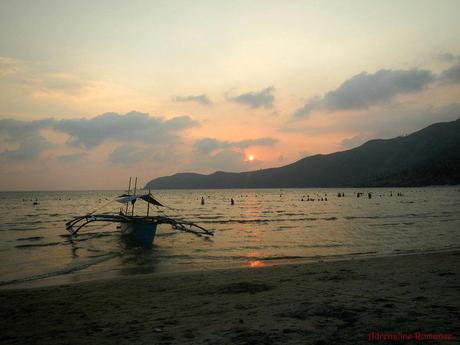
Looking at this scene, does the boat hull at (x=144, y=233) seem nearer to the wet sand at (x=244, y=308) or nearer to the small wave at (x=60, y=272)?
the small wave at (x=60, y=272)

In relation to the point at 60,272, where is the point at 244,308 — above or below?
above

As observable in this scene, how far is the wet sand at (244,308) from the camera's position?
21.4 ft

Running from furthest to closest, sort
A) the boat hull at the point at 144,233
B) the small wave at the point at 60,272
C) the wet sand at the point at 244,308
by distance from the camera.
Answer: the boat hull at the point at 144,233 < the small wave at the point at 60,272 < the wet sand at the point at 244,308

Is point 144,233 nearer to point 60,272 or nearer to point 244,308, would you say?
point 60,272

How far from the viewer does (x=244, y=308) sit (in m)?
8.43

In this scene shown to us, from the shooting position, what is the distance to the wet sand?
6512 mm

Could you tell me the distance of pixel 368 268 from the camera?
13602 mm

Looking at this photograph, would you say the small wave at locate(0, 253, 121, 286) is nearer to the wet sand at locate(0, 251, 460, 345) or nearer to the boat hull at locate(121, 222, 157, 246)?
the wet sand at locate(0, 251, 460, 345)

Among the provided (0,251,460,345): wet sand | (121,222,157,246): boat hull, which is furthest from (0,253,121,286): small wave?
(121,222,157,246): boat hull

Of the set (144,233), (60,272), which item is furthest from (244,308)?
(144,233)

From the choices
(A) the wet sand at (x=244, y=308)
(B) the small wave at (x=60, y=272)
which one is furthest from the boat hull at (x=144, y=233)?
(A) the wet sand at (x=244, y=308)

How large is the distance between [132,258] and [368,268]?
1237 cm

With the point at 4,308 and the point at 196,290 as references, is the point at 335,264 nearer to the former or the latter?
the point at 196,290

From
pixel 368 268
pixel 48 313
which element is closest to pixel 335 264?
pixel 368 268
